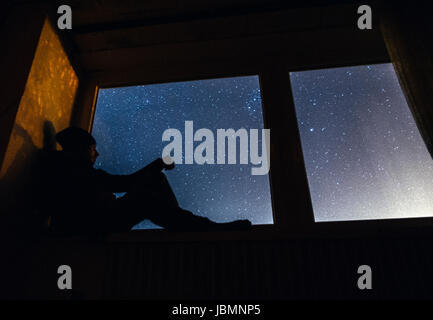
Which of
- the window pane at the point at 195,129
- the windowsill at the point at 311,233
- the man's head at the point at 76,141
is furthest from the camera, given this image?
the window pane at the point at 195,129

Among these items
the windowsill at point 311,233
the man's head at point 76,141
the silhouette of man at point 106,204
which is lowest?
the windowsill at point 311,233

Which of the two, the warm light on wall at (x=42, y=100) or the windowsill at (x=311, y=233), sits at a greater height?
the warm light on wall at (x=42, y=100)

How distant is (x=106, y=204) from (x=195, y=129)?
818 mm

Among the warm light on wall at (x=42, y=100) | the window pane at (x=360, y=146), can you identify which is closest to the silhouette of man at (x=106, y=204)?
the warm light on wall at (x=42, y=100)

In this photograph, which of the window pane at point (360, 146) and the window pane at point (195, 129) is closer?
the window pane at point (360, 146)

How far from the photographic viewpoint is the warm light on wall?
4.33 feet

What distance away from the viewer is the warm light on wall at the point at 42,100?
4.33 feet

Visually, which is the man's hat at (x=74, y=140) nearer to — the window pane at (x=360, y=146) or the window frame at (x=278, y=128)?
the window frame at (x=278, y=128)

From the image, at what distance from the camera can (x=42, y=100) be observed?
155cm

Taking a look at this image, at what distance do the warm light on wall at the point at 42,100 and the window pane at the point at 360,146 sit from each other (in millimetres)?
1685

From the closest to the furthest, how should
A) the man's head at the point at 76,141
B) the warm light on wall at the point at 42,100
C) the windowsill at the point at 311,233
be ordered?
1. the windowsill at the point at 311,233
2. the warm light on wall at the point at 42,100
3. the man's head at the point at 76,141

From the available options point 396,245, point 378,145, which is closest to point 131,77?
point 378,145

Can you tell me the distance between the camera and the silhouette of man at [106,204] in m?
1.26

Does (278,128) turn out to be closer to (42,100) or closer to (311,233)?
(311,233)
